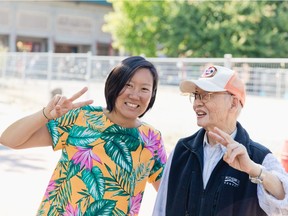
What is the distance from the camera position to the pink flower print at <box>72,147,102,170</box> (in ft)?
7.45

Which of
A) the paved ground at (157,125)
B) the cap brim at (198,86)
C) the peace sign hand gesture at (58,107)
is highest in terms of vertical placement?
the cap brim at (198,86)

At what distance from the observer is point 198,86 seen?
82.4 inches

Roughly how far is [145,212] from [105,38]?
3645 cm

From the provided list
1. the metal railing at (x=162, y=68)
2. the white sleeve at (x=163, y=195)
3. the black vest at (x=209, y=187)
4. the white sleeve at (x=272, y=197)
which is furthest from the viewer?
the metal railing at (x=162, y=68)

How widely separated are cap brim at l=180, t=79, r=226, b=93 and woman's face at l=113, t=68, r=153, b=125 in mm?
210

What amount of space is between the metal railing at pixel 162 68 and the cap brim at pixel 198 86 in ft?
19.8

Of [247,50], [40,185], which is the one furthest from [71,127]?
[247,50]

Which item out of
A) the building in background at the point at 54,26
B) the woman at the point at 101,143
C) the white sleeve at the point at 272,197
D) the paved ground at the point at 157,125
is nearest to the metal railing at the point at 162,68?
the paved ground at the point at 157,125

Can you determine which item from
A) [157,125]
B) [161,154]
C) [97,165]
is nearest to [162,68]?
[157,125]

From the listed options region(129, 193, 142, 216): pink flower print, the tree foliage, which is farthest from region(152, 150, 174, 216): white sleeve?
the tree foliage

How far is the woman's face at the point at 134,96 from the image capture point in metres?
2.34

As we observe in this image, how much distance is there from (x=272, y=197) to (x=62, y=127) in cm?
105

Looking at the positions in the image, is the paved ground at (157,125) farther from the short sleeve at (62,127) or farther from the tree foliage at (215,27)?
the tree foliage at (215,27)

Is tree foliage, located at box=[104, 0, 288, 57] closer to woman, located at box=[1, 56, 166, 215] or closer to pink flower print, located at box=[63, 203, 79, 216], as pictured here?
woman, located at box=[1, 56, 166, 215]
